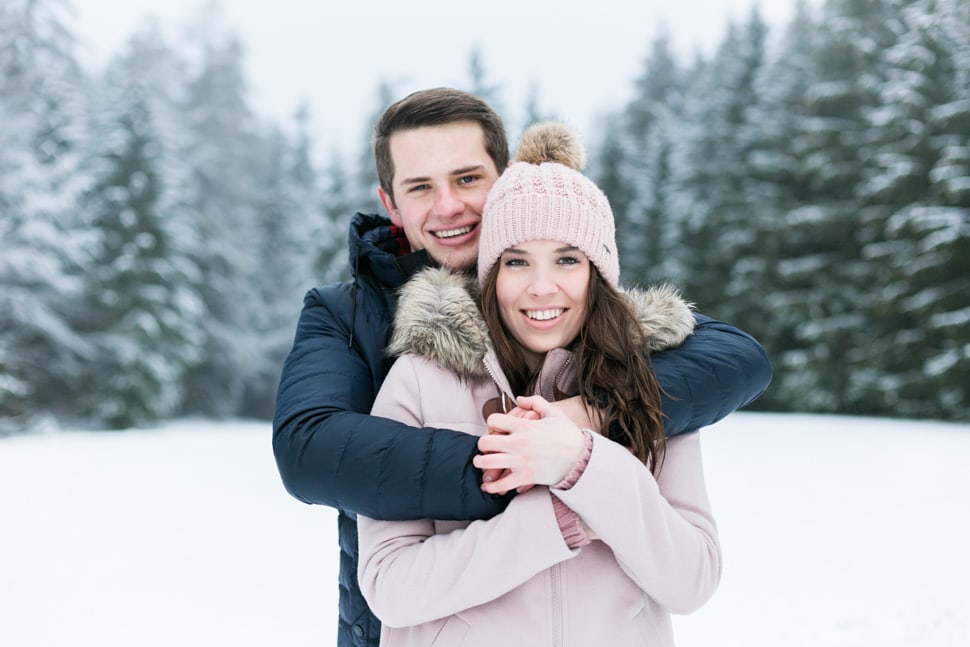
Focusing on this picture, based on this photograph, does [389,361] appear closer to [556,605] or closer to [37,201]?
[556,605]

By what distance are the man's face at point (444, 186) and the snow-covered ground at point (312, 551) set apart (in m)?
3.96

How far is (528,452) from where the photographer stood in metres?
1.81

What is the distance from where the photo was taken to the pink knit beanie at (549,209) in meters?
2.28

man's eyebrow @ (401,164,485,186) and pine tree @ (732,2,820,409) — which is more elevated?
pine tree @ (732,2,820,409)

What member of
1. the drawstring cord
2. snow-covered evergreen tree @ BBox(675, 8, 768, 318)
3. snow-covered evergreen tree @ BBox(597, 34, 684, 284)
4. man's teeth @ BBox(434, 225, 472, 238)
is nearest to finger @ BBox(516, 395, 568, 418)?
the drawstring cord

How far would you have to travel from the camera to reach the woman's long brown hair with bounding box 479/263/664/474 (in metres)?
2.07

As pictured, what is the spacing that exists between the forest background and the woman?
16.6 meters

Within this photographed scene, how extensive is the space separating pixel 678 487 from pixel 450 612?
2.27 ft

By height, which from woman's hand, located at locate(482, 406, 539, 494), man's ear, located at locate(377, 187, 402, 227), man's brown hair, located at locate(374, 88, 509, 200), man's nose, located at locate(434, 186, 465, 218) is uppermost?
man's brown hair, located at locate(374, 88, 509, 200)

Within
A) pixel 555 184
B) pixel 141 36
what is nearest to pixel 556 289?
pixel 555 184

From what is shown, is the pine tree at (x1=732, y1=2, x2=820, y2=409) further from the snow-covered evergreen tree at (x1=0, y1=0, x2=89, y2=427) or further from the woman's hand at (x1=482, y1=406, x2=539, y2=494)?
the woman's hand at (x1=482, y1=406, x2=539, y2=494)

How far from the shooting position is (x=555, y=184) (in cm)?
234

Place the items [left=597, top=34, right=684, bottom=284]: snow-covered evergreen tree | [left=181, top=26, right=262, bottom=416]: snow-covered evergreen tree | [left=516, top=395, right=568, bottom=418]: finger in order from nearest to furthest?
[left=516, top=395, right=568, bottom=418]: finger
[left=597, top=34, right=684, bottom=284]: snow-covered evergreen tree
[left=181, top=26, right=262, bottom=416]: snow-covered evergreen tree

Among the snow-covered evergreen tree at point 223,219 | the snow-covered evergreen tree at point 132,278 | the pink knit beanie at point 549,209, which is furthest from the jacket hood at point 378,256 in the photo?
the snow-covered evergreen tree at point 223,219
